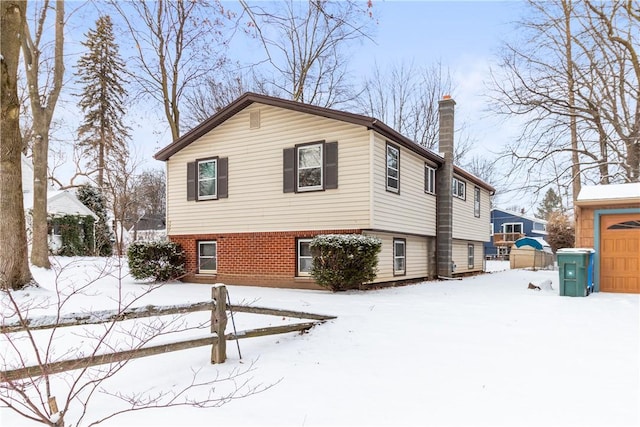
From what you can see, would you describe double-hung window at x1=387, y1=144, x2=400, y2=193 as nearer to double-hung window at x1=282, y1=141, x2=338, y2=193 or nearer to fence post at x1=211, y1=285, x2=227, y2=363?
double-hung window at x1=282, y1=141, x2=338, y2=193

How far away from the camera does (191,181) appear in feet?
50.4

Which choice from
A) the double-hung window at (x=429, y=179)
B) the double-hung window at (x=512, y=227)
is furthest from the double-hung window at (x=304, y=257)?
the double-hung window at (x=512, y=227)

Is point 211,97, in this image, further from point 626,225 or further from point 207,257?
point 626,225

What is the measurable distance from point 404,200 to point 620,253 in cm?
635

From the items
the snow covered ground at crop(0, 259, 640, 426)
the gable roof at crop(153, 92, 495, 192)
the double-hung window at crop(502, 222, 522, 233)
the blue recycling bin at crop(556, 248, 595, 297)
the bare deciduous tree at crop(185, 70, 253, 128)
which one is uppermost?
the bare deciduous tree at crop(185, 70, 253, 128)

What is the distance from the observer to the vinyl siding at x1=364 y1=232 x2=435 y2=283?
13070 mm

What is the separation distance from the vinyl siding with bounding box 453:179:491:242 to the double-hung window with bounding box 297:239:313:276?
25.5 feet

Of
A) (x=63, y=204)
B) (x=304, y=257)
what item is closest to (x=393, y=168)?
(x=304, y=257)

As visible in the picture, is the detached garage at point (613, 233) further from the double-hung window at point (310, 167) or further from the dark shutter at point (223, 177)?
the dark shutter at point (223, 177)

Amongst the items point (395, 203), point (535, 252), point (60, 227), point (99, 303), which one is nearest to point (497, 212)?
point (535, 252)

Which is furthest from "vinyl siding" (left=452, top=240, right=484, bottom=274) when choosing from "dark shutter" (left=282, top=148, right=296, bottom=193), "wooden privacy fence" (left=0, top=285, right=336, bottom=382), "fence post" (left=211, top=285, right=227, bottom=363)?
"fence post" (left=211, top=285, right=227, bottom=363)

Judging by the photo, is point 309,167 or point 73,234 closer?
point 309,167

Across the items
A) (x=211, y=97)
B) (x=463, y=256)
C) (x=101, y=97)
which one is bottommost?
(x=463, y=256)

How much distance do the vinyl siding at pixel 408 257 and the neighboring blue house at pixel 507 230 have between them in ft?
89.3
